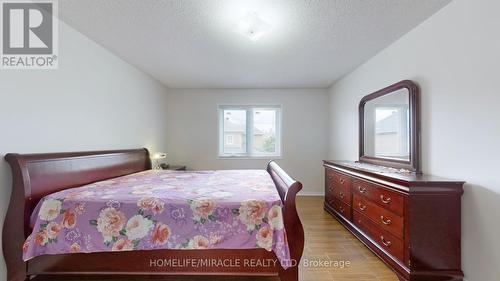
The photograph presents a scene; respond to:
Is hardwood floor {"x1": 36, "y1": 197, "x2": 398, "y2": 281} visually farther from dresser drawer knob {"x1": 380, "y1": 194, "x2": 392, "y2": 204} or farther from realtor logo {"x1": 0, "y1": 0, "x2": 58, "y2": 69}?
realtor logo {"x1": 0, "y1": 0, "x2": 58, "y2": 69}

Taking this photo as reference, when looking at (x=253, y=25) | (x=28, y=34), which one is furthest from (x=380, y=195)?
(x=28, y=34)

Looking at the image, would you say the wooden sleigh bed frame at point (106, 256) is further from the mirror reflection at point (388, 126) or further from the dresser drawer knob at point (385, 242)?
the mirror reflection at point (388, 126)

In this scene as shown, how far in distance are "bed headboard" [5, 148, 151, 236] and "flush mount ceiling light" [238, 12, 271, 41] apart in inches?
79.8

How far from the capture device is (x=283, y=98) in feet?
15.8

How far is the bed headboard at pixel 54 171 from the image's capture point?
1.68m

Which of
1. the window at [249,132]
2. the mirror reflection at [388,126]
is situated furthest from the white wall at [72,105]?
the mirror reflection at [388,126]

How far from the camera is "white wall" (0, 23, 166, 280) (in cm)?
179

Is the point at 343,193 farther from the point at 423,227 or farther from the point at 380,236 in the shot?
the point at 423,227

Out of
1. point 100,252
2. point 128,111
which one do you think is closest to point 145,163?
point 128,111

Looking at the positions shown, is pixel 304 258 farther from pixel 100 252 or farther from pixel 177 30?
pixel 177 30

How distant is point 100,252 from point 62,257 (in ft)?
0.95

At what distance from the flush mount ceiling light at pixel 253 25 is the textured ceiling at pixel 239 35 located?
1.9 inches

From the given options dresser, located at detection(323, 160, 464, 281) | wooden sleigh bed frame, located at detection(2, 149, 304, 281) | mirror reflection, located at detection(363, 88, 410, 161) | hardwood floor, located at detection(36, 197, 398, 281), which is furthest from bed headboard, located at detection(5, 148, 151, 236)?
mirror reflection, located at detection(363, 88, 410, 161)

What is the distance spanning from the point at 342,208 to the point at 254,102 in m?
2.69
